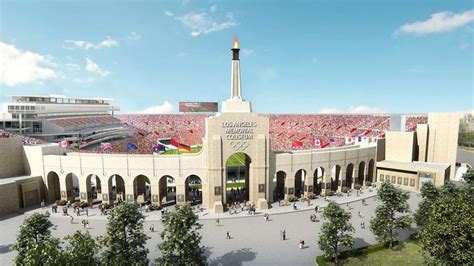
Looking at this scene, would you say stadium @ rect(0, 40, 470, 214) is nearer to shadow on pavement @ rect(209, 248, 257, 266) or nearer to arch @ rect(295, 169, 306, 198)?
arch @ rect(295, 169, 306, 198)

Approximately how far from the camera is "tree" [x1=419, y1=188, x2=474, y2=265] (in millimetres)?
20062

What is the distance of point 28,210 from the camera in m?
38.9

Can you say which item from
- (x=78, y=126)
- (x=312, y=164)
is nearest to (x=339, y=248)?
(x=312, y=164)

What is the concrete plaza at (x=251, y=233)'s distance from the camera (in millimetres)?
26375

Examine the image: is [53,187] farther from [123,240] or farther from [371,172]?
[371,172]

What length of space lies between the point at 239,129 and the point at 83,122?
6589 cm

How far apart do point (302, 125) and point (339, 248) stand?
8066cm

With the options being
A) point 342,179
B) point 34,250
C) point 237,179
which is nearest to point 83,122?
point 237,179

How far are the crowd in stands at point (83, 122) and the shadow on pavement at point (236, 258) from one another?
6718 centimetres

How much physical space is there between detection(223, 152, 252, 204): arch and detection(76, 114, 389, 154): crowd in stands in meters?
18.3

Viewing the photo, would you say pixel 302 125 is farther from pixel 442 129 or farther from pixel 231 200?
Answer: pixel 231 200

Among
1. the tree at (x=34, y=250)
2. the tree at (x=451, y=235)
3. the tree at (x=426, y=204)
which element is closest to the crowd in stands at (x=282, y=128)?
the tree at (x=426, y=204)

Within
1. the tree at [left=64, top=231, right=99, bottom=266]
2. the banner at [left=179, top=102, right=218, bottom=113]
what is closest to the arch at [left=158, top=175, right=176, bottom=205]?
the tree at [left=64, top=231, right=99, bottom=266]

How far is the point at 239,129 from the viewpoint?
3953 cm
